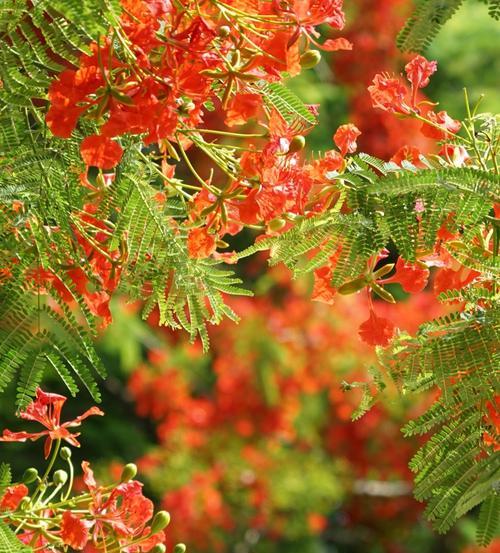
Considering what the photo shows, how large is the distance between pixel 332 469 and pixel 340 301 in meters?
0.87

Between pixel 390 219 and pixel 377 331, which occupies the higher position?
pixel 390 219

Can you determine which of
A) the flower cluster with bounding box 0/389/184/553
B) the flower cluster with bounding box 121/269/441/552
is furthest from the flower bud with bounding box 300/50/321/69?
the flower cluster with bounding box 121/269/441/552

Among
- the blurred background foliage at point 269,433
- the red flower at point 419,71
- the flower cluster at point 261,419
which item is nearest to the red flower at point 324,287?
the red flower at point 419,71

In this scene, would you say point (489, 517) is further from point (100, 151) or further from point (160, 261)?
point (100, 151)

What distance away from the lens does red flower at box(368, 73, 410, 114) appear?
4.44 feet

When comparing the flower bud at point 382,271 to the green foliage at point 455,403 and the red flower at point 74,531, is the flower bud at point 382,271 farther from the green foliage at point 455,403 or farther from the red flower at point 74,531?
the red flower at point 74,531

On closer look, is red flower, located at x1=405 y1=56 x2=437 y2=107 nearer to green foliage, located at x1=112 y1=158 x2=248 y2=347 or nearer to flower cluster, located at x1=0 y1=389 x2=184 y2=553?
green foliage, located at x1=112 y1=158 x2=248 y2=347

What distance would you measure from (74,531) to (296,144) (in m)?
0.47

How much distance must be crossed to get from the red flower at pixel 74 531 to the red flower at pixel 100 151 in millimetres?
382

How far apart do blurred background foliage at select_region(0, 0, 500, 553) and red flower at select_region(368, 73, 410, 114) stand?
405 cm

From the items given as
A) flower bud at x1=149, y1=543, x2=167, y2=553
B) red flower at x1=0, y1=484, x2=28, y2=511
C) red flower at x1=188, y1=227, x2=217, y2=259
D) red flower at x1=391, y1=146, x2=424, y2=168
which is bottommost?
flower bud at x1=149, y1=543, x2=167, y2=553

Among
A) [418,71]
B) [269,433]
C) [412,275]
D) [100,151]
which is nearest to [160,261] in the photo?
[100,151]

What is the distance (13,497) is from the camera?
1.33 m

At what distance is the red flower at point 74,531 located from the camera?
1.23 meters
